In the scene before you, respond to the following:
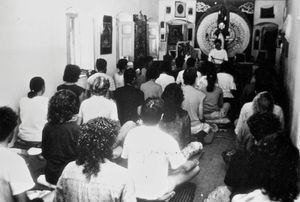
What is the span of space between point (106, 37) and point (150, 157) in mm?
5887

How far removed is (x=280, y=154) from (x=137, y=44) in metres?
8.64

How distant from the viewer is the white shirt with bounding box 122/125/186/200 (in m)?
3.19

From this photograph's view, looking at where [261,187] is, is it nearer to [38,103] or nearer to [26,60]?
[38,103]

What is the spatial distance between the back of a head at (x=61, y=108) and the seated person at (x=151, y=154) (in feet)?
1.88

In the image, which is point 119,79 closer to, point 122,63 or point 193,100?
point 122,63

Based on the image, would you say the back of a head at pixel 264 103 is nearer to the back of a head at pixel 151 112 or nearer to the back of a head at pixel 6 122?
the back of a head at pixel 151 112

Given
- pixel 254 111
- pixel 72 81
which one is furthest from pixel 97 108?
pixel 254 111

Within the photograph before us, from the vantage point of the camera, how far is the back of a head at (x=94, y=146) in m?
2.30

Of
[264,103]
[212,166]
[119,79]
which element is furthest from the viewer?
[119,79]

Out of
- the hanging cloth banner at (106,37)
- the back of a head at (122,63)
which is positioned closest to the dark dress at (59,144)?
the back of a head at (122,63)

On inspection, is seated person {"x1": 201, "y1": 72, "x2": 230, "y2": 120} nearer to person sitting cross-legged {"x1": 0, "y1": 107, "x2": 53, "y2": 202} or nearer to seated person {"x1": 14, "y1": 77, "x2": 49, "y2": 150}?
seated person {"x1": 14, "y1": 77, "x2": 49, "y2": 150}

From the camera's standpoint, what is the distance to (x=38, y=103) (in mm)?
4879

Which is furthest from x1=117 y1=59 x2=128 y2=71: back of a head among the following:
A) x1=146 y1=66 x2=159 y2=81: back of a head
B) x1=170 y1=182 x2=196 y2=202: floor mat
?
x1=170 y1=182 x2=196 y2=202: floor mat

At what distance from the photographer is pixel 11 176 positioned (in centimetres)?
249
